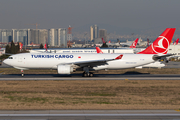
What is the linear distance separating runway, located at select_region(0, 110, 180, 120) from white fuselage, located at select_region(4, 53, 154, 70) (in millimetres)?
20208

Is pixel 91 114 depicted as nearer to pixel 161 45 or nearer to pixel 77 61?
pixel 77 61

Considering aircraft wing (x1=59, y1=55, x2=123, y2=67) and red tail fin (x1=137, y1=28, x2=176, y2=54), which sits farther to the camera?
red tail fin (x1=137, y1=28, x2=176, y2=54)

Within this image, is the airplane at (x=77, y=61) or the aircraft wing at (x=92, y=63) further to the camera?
the airplane at (x=77, y=61)

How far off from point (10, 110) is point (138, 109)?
9.34 m

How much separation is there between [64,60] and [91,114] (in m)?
22.3

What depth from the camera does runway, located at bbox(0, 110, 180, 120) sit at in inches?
580

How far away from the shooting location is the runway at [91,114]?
14.7 metres

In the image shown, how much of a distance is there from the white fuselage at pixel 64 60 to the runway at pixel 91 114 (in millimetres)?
20208

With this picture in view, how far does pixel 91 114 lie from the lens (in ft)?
51.2

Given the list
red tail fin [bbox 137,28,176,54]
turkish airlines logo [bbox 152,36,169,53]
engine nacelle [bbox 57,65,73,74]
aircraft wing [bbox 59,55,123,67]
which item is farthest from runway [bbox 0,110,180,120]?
turkish airlines logo [bbox 152,36,169,53]

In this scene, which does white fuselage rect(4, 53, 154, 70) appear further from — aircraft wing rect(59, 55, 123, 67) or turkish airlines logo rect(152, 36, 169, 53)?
turkish airlines logo rect(152, 36, 169, 53)

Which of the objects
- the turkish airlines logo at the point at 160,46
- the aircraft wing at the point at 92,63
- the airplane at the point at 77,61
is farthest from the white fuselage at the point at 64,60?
the turkish airlines logo at the point at 160,46

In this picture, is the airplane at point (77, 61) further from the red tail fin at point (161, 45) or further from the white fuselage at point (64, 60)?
the red tail fin at point (161, 45)

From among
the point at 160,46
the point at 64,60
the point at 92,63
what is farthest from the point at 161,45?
the point at 64,60
